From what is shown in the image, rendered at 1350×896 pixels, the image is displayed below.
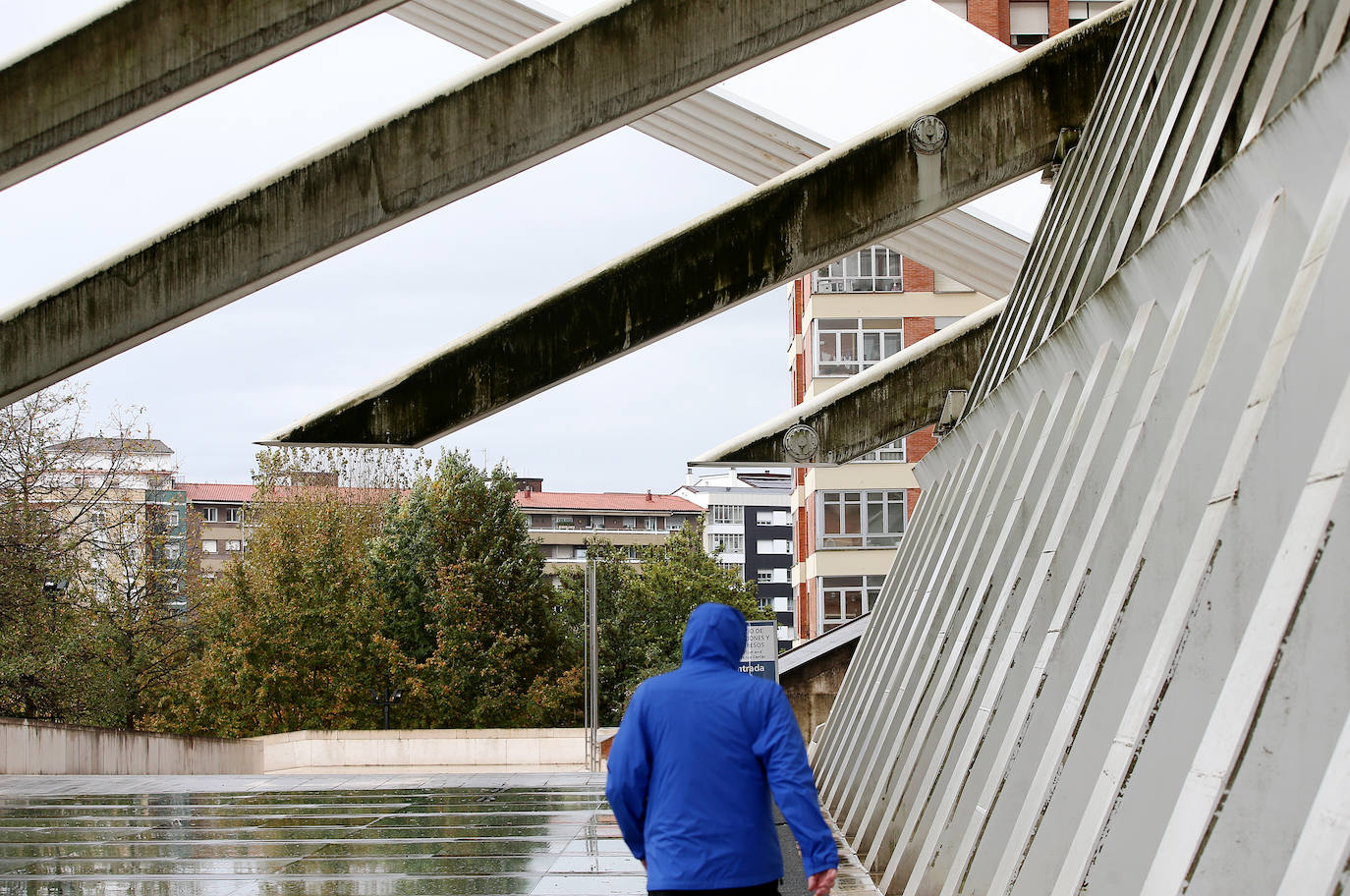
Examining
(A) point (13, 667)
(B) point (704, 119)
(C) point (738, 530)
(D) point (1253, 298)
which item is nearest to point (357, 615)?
(A) point (13, 667)

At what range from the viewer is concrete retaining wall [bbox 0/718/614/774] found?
23.4 metres

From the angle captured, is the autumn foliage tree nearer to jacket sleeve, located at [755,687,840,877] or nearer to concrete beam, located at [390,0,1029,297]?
concrete beam, located at [390,0,1029,297]

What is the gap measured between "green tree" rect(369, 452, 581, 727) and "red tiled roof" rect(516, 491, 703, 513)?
88.9 metres

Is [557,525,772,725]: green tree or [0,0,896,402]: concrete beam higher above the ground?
[0,0,896,402]: concrete beam

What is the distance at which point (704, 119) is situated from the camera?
51.4 ft

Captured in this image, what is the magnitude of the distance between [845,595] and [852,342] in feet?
26.4

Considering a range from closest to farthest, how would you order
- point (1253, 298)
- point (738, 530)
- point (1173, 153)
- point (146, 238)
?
point (1253, 298) < point (1173, 153) < point (146, 238) < point (738, 530)

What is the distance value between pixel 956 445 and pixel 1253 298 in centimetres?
810

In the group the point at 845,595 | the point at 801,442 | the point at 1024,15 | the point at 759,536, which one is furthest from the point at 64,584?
the point at 759,536

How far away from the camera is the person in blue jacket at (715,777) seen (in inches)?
190

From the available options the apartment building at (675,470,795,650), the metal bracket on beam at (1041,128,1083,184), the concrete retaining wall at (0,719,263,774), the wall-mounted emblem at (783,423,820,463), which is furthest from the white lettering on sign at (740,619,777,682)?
the apartment building at (675,470,795,650)

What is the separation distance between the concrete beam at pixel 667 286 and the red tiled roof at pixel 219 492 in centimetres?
12224

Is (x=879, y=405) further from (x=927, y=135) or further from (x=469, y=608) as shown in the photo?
(x=469, y=608)

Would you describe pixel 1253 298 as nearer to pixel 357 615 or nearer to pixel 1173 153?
pixel 1173 153
